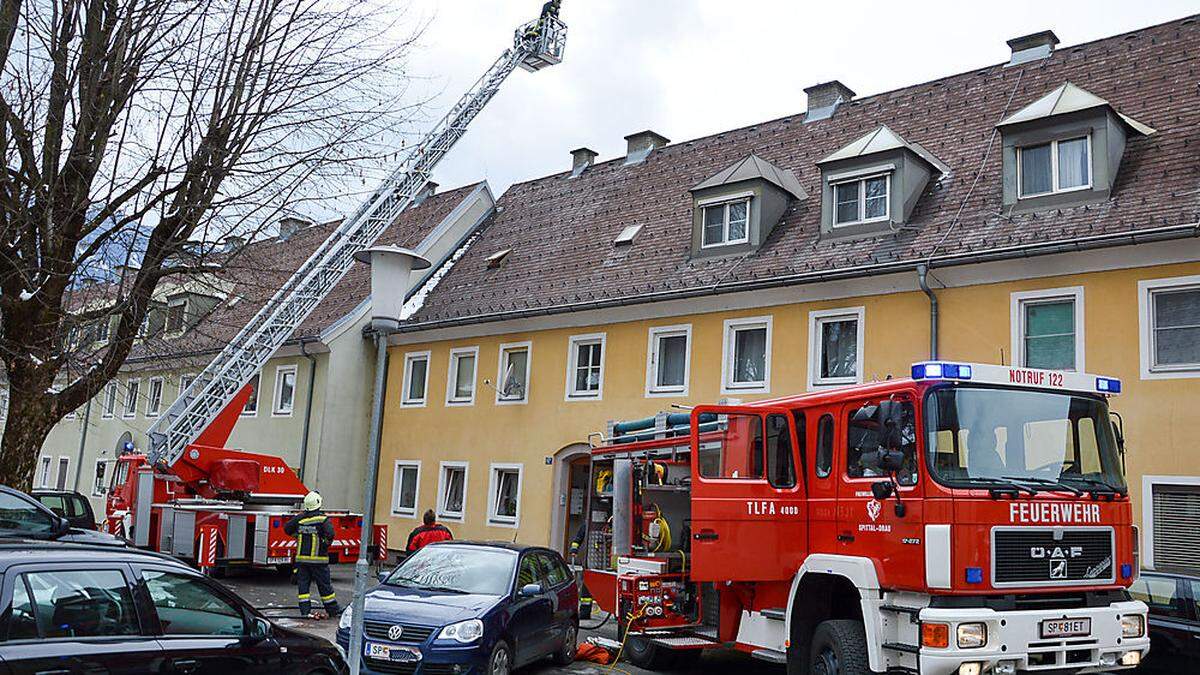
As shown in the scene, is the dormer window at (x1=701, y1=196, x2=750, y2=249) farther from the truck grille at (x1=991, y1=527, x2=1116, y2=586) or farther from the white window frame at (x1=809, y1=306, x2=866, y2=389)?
the truck grille at (x1=991, y1=527, x2=1116, y2=586)

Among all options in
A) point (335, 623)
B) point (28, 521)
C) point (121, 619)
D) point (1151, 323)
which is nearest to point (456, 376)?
point (335, 623)

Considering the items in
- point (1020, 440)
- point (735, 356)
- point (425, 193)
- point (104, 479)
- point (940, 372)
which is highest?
point (425, 193)

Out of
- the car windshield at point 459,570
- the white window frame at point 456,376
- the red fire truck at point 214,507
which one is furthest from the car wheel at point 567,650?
the white window frame at point 456,376

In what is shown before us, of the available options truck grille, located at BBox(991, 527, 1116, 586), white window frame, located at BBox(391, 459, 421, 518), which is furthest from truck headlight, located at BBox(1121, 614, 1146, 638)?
white window frame, located at BBox(391, 459, 421, 518)

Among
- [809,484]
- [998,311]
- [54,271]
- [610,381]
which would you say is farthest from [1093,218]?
[54,271]

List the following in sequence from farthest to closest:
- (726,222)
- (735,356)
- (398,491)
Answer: (398,491) → (726,222) → (735,356)

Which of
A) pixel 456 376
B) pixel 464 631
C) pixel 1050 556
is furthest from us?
pixel 456 376

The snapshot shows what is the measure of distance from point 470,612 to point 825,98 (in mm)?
15558

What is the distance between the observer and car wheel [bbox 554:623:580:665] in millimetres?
12166

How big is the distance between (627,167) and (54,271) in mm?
15950

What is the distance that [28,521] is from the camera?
42.4ft

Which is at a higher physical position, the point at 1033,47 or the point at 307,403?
the point at 1033,47

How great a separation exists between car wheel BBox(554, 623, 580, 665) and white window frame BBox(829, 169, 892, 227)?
8.83m

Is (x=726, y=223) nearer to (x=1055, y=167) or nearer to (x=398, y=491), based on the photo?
(x=1055, y=167)
